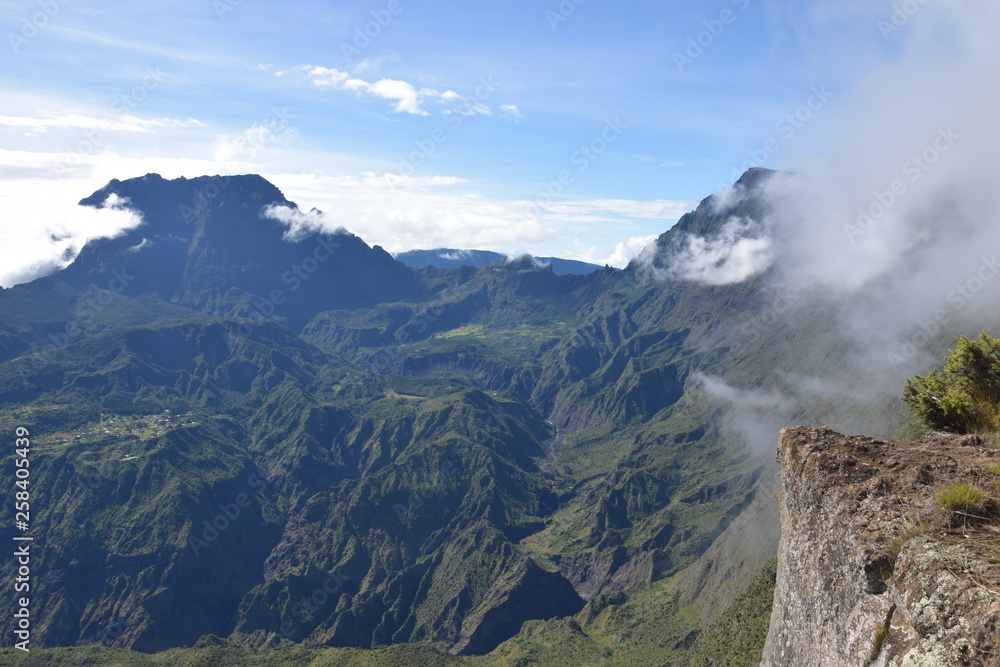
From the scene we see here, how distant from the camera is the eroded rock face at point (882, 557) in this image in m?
15.6

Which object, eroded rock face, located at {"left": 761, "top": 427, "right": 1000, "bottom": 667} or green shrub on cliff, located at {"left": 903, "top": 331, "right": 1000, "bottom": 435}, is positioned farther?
green shrub on cliff, located at {"left": 903, "top": 331, "right": 1000, "bottom": 435}

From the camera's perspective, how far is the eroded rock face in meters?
15.6

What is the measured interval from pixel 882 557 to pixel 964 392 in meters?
15.6

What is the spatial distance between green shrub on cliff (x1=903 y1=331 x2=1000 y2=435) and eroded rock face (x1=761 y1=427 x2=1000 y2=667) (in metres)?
4.83

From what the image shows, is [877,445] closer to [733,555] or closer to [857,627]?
[857,627]

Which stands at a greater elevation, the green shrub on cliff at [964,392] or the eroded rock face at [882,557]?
the green shrub on cliff at [964,392]

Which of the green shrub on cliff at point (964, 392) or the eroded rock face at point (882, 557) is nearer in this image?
the eroded rock face at point (882, 557)

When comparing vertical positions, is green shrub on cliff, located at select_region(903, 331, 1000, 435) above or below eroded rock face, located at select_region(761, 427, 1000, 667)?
above

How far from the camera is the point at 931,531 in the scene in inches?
714

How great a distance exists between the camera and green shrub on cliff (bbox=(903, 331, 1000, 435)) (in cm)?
2859

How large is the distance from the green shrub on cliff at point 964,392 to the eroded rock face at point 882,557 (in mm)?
4832

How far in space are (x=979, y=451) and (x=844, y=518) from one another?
6.74 meters

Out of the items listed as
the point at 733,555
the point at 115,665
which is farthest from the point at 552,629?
the point at 115,665

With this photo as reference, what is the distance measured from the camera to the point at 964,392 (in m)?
29.5
